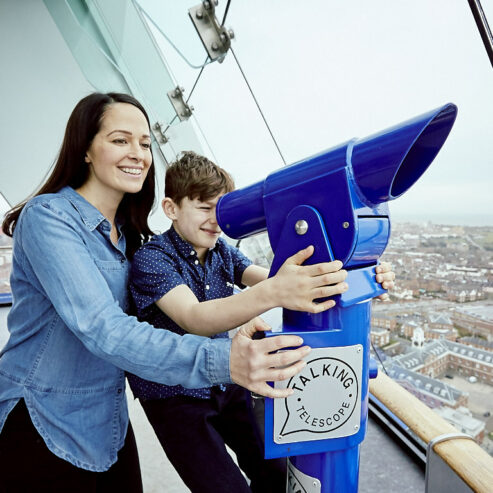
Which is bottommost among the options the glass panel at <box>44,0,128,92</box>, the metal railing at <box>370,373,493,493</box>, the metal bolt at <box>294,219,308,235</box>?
the metal railing at <box>370,373,493,493</box>

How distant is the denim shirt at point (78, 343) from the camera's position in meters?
0.67

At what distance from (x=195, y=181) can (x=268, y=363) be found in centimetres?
63

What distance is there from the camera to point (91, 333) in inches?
27.8

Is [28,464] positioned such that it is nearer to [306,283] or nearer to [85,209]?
[85,209]

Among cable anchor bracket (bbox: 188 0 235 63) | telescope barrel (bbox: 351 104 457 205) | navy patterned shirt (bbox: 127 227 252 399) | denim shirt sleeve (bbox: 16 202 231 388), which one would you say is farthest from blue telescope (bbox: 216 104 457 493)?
cable anchor bracket (bbox: 188 0 235 63)

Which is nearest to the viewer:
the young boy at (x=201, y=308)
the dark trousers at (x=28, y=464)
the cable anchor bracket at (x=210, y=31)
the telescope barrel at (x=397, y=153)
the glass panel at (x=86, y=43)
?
the telescope barrel at (x=397, y=153)

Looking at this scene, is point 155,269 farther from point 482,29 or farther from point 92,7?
point 92,7

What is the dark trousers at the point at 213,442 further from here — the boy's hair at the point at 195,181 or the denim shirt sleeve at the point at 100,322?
the boy's hair at the point at 195,181

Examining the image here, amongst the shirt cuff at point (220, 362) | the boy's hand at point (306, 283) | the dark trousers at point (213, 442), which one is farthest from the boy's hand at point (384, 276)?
the dark trousers at point (213, 442)

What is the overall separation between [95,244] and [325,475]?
2.36 ft

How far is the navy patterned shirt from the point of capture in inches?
36.0

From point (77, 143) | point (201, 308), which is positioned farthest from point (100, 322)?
point (77, 143)

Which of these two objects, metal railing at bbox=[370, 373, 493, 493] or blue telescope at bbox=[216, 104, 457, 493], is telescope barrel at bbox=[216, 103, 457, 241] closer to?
blue telescope at bbox=[216, 104, 457, 493]

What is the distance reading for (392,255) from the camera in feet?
4.46
